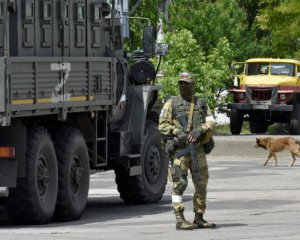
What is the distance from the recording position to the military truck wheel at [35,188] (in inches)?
661

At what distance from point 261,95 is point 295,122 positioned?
1.30m

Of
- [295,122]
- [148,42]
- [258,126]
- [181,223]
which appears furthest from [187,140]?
[258,126]

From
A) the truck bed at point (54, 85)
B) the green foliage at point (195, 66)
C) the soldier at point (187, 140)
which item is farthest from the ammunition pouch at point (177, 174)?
Answer: the green foliage at point (195, 66)

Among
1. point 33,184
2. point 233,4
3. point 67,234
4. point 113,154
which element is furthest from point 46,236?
point 233,4

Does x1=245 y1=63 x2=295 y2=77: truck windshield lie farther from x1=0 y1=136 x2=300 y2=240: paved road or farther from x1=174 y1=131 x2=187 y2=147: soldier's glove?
x1=174 y1=131 x2=187 y2=147: soldier's glove

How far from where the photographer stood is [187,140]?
16188 mm

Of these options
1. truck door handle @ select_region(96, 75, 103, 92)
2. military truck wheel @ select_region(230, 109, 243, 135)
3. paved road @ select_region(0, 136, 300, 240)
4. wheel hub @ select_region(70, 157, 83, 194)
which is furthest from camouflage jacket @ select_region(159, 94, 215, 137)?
military truck wheel @ select_region(230, 109, 243, 135)

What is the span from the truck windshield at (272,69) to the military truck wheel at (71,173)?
76.0 ft

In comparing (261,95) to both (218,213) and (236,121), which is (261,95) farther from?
(218,213)

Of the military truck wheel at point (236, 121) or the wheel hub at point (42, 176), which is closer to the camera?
the wheel hub at point (42, 176)

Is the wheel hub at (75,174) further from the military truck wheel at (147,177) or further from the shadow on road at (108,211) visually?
the military truck wheel at (147,177)

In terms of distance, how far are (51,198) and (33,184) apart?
544 mm

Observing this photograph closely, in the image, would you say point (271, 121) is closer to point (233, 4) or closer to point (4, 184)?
point (233, 4)

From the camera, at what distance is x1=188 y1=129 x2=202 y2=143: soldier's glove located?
16.1m
